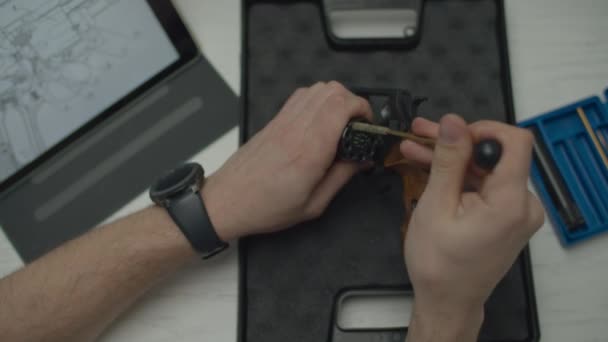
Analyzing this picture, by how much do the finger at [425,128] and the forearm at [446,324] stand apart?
0.16m

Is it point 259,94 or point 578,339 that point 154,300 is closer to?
point 259,94

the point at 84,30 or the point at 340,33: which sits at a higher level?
the point at 84,30

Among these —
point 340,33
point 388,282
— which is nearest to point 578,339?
point 388,282

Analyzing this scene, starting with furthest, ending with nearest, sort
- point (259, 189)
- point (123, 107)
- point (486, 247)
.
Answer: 1. point (123, 107)
2. point (259, 189)
3. point (486, 247)

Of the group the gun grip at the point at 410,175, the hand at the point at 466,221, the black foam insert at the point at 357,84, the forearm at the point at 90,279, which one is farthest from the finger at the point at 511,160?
the forearm at the point at 90,279

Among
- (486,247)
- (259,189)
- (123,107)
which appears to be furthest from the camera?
(123,107)

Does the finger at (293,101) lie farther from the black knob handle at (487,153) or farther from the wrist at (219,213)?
the black knob handle at (487,153)

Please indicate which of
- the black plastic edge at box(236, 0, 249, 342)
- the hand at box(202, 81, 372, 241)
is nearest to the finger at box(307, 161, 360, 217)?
the hand at box(202, 81, 372, 241)

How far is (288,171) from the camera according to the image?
52 centimetres

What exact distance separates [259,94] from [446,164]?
0.33 m

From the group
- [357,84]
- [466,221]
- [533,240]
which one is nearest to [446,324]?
[466,221]

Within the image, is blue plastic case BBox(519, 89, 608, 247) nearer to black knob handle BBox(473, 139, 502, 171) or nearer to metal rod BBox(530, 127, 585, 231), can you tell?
metal rod BBox(530, 127, 585, 231)

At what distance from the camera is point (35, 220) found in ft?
2.04

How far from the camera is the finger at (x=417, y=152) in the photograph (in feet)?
1.56
